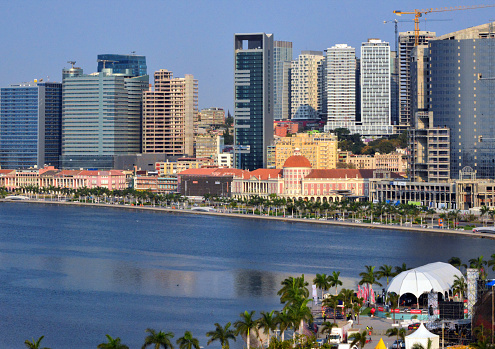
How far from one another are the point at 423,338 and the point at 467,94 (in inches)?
4079

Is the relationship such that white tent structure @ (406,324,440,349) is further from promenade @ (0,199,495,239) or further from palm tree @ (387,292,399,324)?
promenade @ (0,199,495,239)

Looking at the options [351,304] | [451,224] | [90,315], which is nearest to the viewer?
[351,304]

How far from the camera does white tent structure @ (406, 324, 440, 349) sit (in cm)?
4997

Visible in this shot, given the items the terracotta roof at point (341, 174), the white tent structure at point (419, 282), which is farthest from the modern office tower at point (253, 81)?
the white tent structure at point (419, 282)

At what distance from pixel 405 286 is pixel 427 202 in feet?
307

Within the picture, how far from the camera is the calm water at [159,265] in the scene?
63.2 metres

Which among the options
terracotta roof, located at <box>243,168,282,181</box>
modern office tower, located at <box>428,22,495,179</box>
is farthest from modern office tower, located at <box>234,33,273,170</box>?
modern office tower, located at <box>428,22,495,179</box>

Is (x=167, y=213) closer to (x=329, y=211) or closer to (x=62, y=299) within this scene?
(x=329, y=211)

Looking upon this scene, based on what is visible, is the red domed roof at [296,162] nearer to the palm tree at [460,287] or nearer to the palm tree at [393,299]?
the palm tree at [460,287]

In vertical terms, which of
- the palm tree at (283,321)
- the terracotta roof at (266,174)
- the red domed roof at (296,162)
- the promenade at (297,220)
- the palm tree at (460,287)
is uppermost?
the red domed roof at (296,162)

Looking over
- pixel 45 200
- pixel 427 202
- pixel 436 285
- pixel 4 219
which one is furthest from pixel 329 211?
pixel 436 285

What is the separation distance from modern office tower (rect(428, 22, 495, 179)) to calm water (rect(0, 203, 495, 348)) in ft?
98.4

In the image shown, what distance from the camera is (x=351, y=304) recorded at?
60.2 meters

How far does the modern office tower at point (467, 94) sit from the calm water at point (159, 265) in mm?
30007
